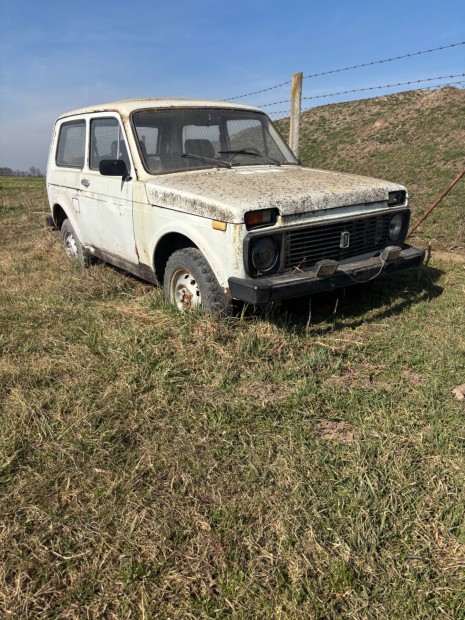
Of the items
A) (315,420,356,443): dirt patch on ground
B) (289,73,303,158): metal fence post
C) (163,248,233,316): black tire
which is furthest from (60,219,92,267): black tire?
(315,420,356,443): dirt patch on ground

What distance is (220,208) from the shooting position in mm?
3354

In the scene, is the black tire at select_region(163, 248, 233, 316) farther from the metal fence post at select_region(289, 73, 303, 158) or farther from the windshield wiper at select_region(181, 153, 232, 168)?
the metal fence post at select_region(289, 73, 303, 158)

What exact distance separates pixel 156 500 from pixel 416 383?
1.81 meters

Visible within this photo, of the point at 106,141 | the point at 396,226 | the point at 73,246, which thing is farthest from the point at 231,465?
the point at 73,246

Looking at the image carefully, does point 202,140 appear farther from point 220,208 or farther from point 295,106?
point 295,106

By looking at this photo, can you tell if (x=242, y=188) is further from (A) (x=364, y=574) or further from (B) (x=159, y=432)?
(A) (x=364, y=574)

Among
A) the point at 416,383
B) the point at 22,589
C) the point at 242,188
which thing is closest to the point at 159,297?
the point at 242,188

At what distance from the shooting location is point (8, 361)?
11.2 feet

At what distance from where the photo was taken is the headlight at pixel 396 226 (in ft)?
13.8

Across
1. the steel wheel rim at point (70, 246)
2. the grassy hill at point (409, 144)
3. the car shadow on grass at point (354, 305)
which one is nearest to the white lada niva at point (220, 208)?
Answer: the car shadow on grass at point (354, 305)

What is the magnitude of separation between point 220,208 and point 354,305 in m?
1.74

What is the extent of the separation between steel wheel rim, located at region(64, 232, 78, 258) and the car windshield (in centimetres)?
231

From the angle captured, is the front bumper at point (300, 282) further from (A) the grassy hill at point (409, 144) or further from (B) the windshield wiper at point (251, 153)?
(A) the grassy hill at point (409, 144)

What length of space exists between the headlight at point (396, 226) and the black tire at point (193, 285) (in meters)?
1.62
